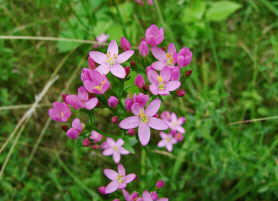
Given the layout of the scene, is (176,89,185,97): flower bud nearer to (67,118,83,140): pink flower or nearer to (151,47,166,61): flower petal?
(151,47,166,61): flower petal

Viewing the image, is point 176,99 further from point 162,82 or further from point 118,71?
point 118,71

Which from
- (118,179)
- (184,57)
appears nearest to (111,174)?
(118,179)

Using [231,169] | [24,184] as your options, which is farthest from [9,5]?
[231,169]

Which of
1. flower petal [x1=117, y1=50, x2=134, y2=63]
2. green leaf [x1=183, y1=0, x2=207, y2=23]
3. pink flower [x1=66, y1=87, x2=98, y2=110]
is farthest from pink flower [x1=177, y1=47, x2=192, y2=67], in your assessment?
green leaf [x1=183, y1=0, x2=207, y2=23]

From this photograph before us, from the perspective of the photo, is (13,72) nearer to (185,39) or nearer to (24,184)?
(24,184)

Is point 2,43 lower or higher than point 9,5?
lower

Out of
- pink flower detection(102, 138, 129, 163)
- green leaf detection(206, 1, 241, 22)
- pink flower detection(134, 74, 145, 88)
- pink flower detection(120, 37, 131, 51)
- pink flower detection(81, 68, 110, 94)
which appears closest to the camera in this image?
pink flower detection(81, 68, 110, 94)
